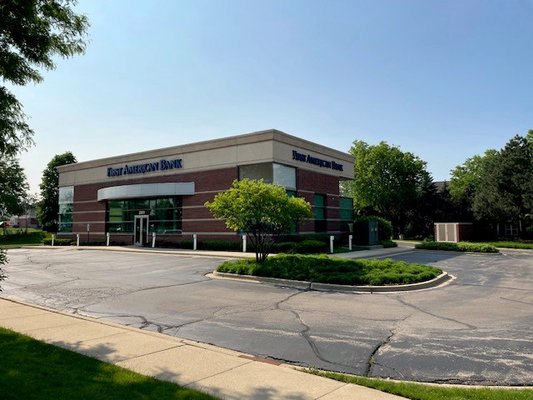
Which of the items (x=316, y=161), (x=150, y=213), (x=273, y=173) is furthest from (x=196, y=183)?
(x=316, y=161)

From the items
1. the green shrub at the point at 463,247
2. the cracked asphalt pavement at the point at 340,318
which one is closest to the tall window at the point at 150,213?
the cracked asphalt pavement at the point at 340,318

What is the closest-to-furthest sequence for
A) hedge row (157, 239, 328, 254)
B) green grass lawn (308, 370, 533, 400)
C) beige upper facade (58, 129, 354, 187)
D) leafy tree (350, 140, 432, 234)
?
green grass lawn (308, 370, 533, 400) < hedge row (157, 239, 328, 254) < beige upper facade (58, 129, 354, 187) < leafy tree (350, 140, 432, 234)

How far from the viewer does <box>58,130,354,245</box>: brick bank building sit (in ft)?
89.8

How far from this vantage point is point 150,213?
3334cm

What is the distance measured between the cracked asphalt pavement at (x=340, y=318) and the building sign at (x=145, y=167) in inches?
660

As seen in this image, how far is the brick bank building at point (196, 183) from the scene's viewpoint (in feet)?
89.8

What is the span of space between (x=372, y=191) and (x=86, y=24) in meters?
50.1

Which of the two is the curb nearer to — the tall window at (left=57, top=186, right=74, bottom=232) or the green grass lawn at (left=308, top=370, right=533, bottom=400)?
the green grass lawn at (left=308, top=370, right=533, bottom=400)

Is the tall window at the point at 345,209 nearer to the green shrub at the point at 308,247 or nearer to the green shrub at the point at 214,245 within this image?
the green shrub at the point at 308,247

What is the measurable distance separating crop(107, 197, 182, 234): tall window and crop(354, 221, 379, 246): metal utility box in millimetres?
13270

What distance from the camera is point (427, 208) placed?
50.1 m

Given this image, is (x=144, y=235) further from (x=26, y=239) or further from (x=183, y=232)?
(x=26, y=239)

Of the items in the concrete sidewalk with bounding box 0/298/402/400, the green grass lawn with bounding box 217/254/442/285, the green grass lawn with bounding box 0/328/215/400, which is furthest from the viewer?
the green grass lawn with bounding box 217/254/442/285

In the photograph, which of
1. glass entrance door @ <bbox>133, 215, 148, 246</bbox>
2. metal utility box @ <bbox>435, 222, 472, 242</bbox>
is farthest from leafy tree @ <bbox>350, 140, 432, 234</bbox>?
glass entrance door @ <bbox>133, 215, 148, 246</bbox>
